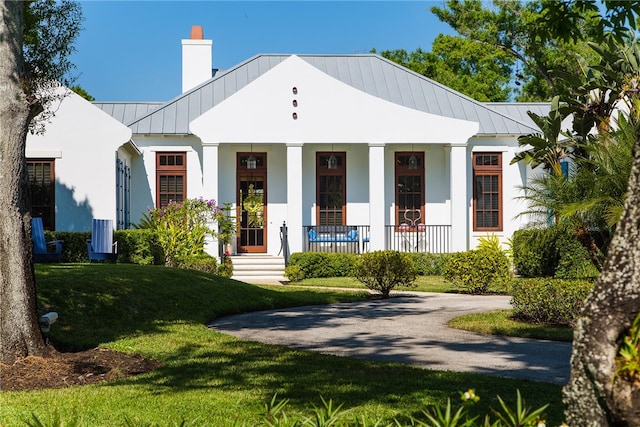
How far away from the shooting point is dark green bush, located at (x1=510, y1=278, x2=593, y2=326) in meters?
11.5

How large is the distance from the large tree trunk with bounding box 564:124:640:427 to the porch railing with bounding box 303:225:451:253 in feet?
65.4

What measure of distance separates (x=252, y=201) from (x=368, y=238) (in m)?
3.77

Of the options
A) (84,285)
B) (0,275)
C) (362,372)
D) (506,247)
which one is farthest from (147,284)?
(506,247)

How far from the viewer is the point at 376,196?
23141 millimetres

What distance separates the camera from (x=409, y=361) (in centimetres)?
→ 891

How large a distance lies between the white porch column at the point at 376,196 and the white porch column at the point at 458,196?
2.16 m

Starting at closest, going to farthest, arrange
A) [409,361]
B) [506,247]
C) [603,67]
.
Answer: [409,361]
[603,67]
[506,247]

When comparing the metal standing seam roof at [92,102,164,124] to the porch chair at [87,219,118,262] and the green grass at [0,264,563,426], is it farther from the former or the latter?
the green grass at [0,264,563,426]

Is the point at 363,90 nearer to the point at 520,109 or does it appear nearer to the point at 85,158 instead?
the point at 520,109

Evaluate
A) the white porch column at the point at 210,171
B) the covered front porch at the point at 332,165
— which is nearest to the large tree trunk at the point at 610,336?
the covered front porch at the point at 332,165

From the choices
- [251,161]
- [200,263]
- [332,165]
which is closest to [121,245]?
[200,263]

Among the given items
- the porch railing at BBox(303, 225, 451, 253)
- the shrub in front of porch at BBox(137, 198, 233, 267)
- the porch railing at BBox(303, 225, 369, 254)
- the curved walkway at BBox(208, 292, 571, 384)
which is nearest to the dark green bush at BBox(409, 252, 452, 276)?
the porch railing at BBox(303, 225, 451, 253)

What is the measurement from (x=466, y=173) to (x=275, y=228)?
6.08m

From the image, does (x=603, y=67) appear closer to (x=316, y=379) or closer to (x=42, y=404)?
(x=316, y=379)
